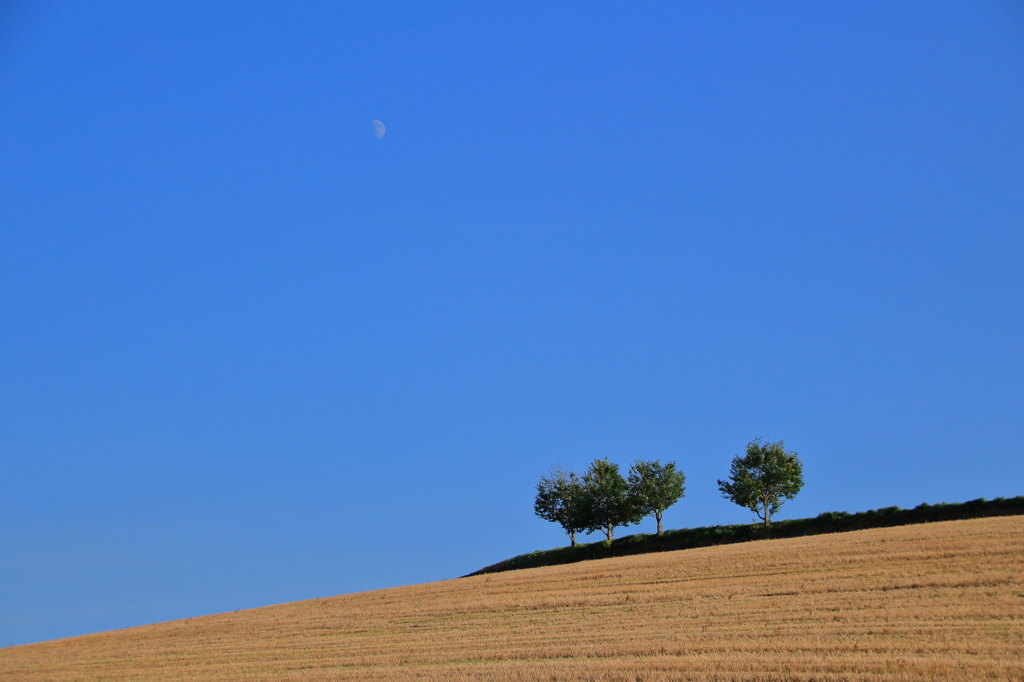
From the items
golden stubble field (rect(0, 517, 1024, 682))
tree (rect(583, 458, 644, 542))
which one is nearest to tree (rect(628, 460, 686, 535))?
tree (rect(583, 458, 644, 542))

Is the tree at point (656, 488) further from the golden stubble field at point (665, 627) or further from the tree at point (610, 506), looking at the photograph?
the golden stubble field at point (665, 627)

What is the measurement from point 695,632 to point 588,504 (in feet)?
182

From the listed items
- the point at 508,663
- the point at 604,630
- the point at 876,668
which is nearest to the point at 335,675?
the point at 508,663

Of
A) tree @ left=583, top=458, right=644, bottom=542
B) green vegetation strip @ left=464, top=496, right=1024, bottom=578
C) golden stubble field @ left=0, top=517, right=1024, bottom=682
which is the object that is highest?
tree @ left=583, top=458, right=644, bottom=542

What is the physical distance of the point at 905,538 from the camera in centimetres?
4009

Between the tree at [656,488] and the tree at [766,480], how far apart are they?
17.4 ft

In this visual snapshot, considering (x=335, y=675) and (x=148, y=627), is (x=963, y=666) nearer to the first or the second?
(x=335, y=675)

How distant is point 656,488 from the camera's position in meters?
79.2

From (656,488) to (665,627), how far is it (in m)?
52.8

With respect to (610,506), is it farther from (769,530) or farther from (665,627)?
(665,627)

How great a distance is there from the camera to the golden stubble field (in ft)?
68.2

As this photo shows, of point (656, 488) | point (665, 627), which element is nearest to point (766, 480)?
point (656, 488)

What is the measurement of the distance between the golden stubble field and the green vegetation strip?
12.6 meters

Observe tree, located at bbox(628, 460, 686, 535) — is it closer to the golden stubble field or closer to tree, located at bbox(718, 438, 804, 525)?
tree, located at bbox(718, 438, 804, 525)
